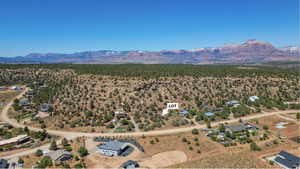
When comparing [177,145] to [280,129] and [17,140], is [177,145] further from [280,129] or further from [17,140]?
[17,140]

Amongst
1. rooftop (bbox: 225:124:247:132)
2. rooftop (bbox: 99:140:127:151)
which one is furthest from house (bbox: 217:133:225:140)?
rooftop (bbox: 99:140:127:151)

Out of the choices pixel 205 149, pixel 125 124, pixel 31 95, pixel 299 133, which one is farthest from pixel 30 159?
pixel 299 133

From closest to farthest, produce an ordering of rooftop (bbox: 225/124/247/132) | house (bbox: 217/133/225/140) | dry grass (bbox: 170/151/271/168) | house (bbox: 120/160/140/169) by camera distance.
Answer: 1. dry grass (bbox: 170/151/271/168)
2. house (bbox: 120/160/140/169)
3. house (bbox: 217/133/225/140)
4. rooftop (bbox: 225/124/247/132)

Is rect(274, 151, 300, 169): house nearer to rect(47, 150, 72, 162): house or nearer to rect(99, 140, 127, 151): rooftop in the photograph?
rect(99, 140, 127, 151): rooftop

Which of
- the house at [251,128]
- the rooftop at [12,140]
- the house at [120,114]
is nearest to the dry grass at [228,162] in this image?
the house at [251,128]

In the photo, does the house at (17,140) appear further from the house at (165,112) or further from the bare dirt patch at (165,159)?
the house at (165,112)

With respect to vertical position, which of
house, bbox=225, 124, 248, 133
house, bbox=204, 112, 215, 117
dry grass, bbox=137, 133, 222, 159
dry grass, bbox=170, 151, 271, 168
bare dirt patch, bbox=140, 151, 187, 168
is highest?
house, bbox=204, 112, 215, 117

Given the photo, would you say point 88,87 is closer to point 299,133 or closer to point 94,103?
point 94,103
